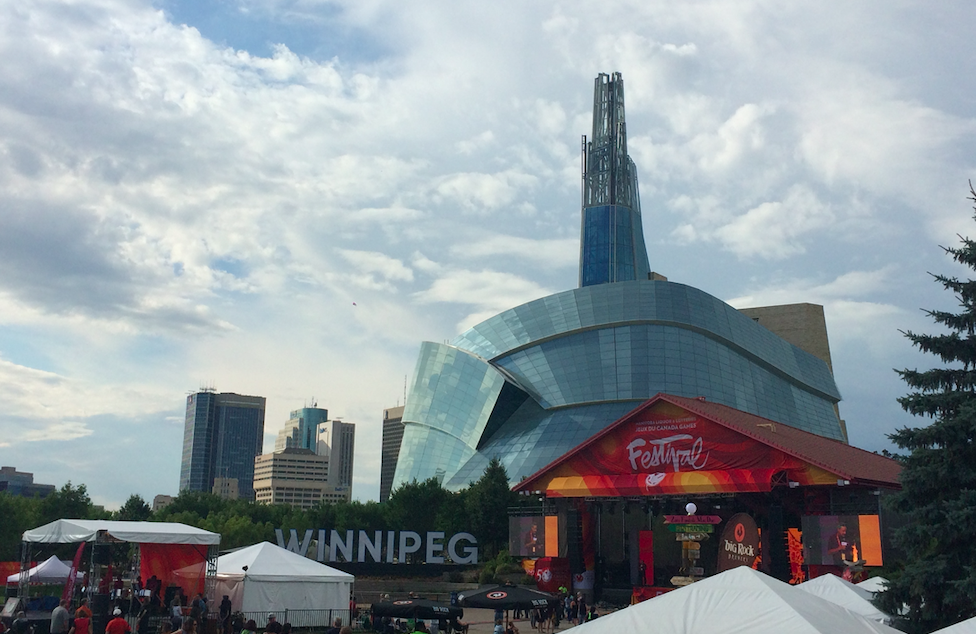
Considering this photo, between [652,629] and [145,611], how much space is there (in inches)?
789

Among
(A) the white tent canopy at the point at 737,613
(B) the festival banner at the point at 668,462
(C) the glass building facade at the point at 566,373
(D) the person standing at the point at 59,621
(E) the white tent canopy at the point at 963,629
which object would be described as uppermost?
(C) the glass building facade at the point at 566,373

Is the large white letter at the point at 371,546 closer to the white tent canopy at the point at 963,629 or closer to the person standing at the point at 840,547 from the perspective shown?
the person standing at the point at 840,547

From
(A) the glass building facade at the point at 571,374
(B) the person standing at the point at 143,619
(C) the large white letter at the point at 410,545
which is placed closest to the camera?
(B) the person standing at the point at 143,619

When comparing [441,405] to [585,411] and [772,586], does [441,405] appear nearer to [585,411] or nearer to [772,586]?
[585,411]

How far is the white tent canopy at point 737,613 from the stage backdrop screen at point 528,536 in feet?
130

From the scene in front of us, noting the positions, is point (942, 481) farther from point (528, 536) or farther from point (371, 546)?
point (371, 546)

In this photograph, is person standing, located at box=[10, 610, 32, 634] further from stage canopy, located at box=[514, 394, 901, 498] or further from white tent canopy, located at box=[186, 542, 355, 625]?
stage canopy, located at box=[514, 394, 901, 498]

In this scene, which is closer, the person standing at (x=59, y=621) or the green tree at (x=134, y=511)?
the person standing at (x=59, y=621)

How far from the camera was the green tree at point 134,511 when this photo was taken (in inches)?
2825

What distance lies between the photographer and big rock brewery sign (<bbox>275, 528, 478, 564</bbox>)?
50.9 meters

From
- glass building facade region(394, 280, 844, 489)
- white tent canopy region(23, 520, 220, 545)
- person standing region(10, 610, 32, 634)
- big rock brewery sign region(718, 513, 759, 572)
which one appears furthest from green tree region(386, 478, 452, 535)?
person standing region(10, 610, 32, 634)

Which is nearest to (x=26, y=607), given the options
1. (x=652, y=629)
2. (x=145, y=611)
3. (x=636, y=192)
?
(x=145, y=611)

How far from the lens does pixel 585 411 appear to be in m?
72.1

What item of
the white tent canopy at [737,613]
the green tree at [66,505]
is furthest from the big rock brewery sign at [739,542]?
the green tree at [66,505]
